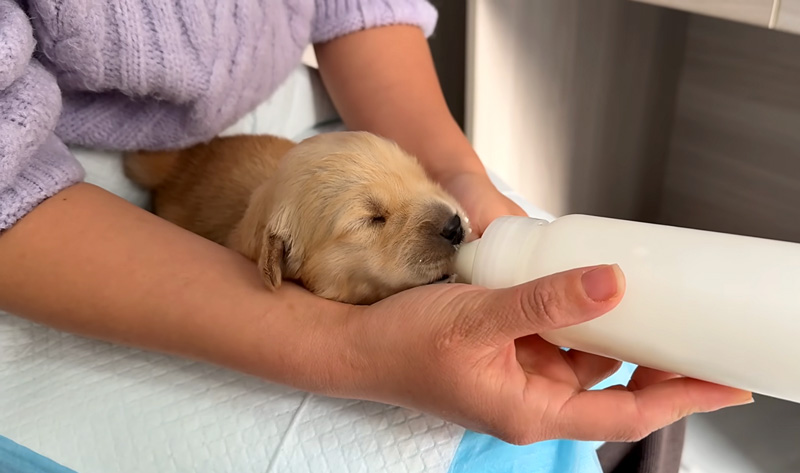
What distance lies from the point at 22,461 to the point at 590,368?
0.51 meters

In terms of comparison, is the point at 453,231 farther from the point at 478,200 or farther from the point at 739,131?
the point at 739,131

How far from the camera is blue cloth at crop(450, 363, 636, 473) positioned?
0.60m

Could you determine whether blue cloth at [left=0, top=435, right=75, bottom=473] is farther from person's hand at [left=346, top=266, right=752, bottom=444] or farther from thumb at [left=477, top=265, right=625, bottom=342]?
thumb at [left=477, top=265, right=625, bottom=342]

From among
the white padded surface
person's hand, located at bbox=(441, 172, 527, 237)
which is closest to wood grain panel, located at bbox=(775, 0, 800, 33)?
person's hand, located at bbox=(441, 172, 527, 237)

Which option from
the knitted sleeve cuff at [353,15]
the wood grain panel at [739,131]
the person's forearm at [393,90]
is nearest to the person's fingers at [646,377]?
the person's forearm at [393,90]

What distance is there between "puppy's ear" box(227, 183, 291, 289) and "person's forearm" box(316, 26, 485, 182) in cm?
23

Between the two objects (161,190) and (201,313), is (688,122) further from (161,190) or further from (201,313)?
(201,313)

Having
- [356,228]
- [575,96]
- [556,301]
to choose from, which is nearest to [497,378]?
[556,301]

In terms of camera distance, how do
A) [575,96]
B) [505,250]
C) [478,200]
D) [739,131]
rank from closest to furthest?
[505,250]
[478,200]
[575,96]
[739,131]

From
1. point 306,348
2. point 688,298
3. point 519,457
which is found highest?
point 688,298

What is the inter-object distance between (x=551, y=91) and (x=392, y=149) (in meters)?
0.61

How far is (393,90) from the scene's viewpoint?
0.94 meters

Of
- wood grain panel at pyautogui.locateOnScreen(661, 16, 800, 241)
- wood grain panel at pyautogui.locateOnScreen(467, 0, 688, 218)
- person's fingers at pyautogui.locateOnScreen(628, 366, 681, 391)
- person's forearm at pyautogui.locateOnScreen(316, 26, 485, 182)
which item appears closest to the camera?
person's fingers at pyautogui.locateOnScreen(628, 366, 681, 391)

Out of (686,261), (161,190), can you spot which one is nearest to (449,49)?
(161,190)
